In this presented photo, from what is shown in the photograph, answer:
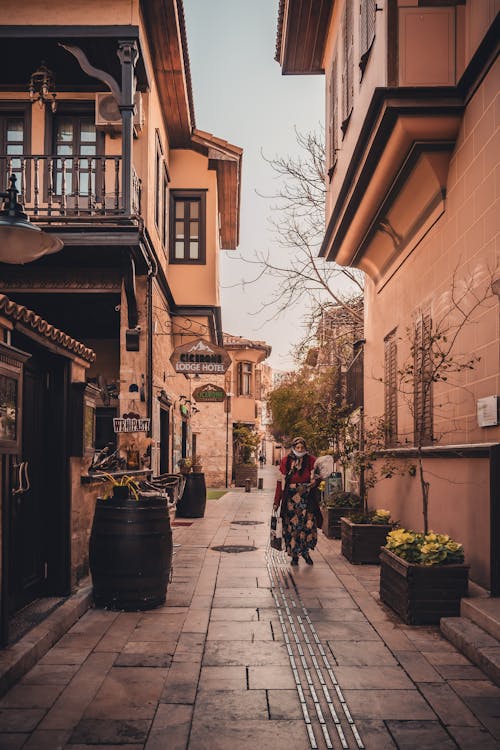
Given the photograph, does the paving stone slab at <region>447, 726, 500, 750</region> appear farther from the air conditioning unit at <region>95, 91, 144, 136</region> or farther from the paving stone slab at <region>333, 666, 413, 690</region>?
the air conditioning unit at <region>95, 91, 144, 136</region>

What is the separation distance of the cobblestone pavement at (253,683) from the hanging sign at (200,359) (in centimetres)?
752

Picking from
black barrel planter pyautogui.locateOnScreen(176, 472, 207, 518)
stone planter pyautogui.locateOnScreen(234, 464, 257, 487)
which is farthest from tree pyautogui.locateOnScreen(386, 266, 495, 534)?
stone planter pyautogui.locateOnScreen(234, 464, 257, 487)

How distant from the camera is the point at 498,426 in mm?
6383

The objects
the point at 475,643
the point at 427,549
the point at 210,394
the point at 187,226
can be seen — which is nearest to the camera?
the point at 475,643

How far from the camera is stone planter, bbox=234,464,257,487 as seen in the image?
35156 millimetres

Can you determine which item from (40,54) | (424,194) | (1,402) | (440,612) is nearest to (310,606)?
(440,612)

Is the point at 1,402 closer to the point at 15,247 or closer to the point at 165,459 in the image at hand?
the point at 15,247

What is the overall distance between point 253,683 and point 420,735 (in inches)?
49.1

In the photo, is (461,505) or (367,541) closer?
(461,505)

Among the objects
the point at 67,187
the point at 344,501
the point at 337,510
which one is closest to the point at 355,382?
the point at 344,501

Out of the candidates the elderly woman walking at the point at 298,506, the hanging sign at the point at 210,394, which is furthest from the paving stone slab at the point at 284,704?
the hanging sign at the point at 210,394

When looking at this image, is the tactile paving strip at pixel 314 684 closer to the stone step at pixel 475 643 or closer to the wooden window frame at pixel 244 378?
the stone step at pixel 475 643

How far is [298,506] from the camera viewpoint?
33.1 feet

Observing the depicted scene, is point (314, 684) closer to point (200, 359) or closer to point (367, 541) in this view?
point (367, 541)
